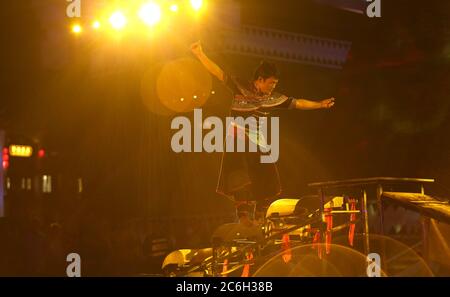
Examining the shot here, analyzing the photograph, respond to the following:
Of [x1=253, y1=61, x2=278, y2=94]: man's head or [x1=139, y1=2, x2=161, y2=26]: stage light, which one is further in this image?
[x1=139, y1=2, x2=161, y2=26]: stage light

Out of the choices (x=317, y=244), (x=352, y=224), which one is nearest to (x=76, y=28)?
(x=317, y=244)

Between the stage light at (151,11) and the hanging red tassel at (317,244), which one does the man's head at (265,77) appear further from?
the stage light at (151,11)

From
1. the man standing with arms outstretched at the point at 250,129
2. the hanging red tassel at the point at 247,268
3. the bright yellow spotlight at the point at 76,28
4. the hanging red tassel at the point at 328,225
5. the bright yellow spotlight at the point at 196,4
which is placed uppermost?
the bright yellow spotlight at the point at 76,28

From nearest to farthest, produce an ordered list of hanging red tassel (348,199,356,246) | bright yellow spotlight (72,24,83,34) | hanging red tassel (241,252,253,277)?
hanging red tassel (348,199,356,246) → hanging red tassel (241,252,253,277) → bright yellow spotlight (72,24,83,34)

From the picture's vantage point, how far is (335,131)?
7289 millimetres

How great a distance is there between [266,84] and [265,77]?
0.08m

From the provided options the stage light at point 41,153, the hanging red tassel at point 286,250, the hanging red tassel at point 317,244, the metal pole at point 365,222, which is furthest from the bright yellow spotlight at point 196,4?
the stage light at point 41,153

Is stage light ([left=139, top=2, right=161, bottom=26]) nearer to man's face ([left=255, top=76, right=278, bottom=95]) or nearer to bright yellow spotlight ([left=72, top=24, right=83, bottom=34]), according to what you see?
man's face ([left=255, top=76, right=278, bottom=95])

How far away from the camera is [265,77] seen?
6004 mm

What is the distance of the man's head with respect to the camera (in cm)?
598

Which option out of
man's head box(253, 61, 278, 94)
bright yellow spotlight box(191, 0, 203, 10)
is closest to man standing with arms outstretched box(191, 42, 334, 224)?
man's head box(253, 61, 278, 94)

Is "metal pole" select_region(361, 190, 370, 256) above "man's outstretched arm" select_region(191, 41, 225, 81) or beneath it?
beneath

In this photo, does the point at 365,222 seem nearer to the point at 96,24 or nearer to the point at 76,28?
the point at 96,24

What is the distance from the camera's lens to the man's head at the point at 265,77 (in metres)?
→ 5.98
